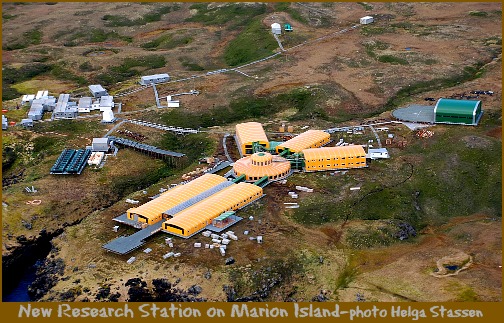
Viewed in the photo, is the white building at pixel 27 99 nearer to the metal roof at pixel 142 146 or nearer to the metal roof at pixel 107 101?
the metal roof at pixel 107 101

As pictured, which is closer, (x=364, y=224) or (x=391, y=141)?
(x=364, y=224)

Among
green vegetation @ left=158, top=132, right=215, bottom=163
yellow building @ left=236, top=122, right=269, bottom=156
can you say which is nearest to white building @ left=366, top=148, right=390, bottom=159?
yellow building @ left=236, top=122, right=269, bottom=156

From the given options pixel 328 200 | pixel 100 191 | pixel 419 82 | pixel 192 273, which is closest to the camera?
pixel 192 273

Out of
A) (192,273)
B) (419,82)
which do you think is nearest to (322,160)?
(192,273)

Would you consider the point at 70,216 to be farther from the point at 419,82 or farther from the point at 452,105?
the point at 419,82

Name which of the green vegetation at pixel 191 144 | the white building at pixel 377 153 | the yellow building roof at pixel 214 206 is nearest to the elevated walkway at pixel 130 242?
the yellow building roof at pixel 214 206

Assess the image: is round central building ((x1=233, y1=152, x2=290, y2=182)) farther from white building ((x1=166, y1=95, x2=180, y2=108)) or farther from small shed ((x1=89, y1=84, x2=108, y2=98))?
small shed ((x1=89, y1=84, x2=108, y2=98))

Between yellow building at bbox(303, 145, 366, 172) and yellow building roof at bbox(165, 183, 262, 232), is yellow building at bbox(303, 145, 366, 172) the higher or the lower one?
the lower one
